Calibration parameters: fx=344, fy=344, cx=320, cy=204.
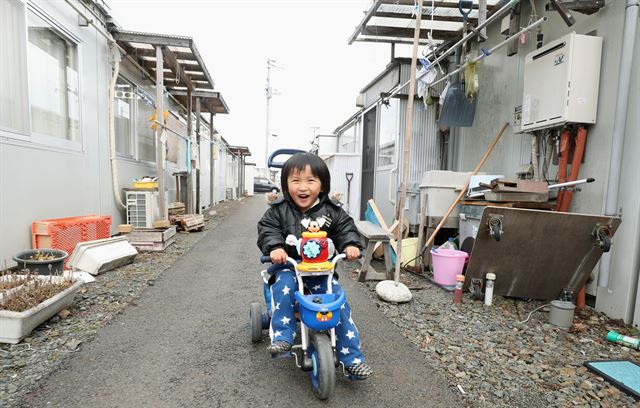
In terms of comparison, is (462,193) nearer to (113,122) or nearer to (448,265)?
(448,265)

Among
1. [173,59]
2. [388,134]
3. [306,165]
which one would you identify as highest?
[173,59]

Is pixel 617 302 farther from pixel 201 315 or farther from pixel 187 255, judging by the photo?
pixel 187 255

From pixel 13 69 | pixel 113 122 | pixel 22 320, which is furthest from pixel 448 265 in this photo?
pixel 113 122

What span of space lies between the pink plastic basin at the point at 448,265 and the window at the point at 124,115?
639 cm

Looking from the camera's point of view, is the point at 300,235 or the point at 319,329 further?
the point at 300,235

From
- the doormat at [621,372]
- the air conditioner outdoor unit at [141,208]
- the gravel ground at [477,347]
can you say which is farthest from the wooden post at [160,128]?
the doormat at [621,372]

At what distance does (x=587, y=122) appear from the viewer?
356 cm

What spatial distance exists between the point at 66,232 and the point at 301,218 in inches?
150

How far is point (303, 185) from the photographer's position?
7.77 feet

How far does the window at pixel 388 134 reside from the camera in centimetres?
757

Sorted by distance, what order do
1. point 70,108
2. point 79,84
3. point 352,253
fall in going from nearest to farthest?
point 352,253 → point 70,108 → point 79,84

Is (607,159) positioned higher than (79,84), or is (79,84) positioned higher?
(79,84)

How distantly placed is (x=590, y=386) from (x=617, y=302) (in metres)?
1.47

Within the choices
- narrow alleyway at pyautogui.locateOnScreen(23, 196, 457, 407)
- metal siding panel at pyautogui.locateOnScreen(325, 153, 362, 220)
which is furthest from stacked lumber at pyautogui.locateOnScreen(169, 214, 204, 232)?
narrow alleyway at pyautogui.locateOnScreen(23, 196, 457, 407)
